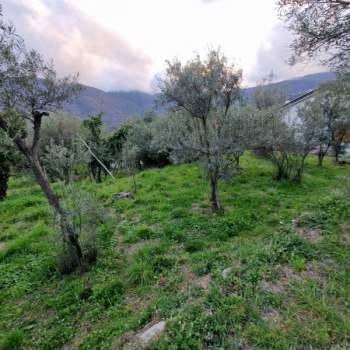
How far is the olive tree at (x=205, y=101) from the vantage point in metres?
6.44

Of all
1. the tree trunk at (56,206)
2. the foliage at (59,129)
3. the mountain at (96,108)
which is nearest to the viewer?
the tree trunk at (56,206)

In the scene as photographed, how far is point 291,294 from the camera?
2.81 metres

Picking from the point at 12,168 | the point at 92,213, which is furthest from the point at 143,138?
the point at 92,213

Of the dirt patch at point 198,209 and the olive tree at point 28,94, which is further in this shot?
the dirt patch at point 198,209

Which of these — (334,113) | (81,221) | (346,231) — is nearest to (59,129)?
(81,221)

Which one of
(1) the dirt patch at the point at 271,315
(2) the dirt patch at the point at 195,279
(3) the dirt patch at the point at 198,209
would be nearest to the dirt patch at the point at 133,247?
(2) the dirt patch at the point at 195,279

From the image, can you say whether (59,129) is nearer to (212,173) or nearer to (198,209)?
(198,209)

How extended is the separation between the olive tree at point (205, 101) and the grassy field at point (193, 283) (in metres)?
2.03

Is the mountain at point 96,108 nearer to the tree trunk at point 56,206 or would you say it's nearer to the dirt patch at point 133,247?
the tree trunk at point 56,206

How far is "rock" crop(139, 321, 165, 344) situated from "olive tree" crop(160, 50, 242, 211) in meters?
4.67

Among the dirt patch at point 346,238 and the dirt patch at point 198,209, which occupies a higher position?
the dirt patch at point 346,238

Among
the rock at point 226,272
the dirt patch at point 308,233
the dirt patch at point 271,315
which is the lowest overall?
the dirt patch at point 308,233

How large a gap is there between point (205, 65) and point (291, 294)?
614cm

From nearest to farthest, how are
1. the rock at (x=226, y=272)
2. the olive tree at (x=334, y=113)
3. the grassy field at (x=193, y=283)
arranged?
the grassy field at (x=193, y=283), the rock at (x=226, y=272), the olive tree at (x=334, y=113)
